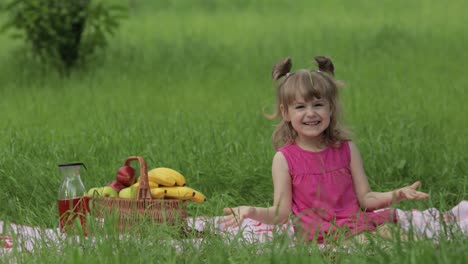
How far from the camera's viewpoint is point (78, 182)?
5199 mm

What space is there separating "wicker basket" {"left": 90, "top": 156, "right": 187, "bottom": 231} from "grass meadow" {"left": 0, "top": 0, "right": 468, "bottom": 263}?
289mm

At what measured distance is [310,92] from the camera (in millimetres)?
5023

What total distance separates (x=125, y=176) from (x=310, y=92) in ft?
3.69

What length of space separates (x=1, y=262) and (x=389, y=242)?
1644 mm

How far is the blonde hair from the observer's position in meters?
5.04

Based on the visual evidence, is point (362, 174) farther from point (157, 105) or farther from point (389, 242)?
point (157, 105)

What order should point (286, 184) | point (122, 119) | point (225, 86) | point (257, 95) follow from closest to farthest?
point (286, 184)
point (122, 119)
point (257, 95)
point (225, 86)

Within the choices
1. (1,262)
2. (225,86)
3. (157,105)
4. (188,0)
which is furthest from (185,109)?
(188,0)

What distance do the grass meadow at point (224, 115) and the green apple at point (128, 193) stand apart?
1.56 ft

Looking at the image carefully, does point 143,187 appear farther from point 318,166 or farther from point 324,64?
point 324,64

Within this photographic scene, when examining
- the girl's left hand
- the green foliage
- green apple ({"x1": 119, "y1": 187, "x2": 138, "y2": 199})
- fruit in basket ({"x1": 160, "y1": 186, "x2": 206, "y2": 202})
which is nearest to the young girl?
the girl's left hand

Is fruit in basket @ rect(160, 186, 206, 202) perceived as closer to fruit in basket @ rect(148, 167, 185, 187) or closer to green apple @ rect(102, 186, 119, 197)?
fruit in basket @ rect(148, 167, 185, 187)

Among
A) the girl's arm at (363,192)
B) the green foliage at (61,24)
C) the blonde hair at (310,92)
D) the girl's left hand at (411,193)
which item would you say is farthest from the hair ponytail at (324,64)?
the green foliage at (61,24)

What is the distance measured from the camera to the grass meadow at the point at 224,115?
420 cm
